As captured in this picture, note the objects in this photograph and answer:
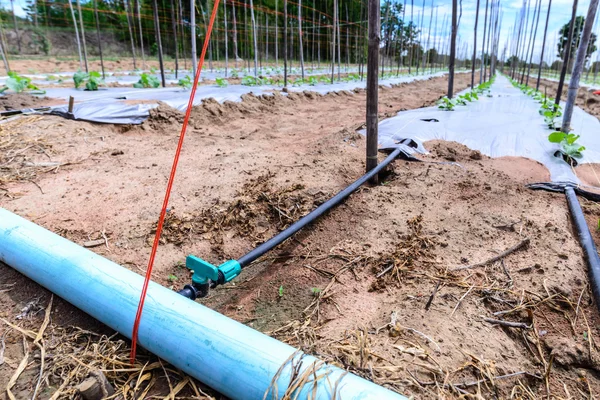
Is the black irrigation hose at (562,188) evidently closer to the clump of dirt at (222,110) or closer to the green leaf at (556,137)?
the green leaf at (556,137)

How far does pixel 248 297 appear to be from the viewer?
2396mm

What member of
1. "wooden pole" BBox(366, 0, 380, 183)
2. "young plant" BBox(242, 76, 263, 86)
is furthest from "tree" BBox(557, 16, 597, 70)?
"young plant" BBox(242, 76, 263, 86)

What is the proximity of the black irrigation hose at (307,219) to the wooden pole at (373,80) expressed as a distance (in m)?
Result: 0.19

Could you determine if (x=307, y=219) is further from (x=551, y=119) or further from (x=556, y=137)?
(x=551, y=119)

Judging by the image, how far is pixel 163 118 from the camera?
6.16 m

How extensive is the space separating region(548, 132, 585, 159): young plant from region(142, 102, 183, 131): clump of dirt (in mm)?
5725

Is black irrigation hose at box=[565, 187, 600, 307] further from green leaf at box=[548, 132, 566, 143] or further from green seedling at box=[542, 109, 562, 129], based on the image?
green seedling at box=[542, 109, 562, 129]

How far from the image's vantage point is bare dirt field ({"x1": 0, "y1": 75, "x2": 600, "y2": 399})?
160cm

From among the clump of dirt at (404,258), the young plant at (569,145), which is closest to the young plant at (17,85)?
the clump of dirt at (404,258)

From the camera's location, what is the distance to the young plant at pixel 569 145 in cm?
442

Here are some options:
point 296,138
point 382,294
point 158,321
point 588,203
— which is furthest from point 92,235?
point 588,203

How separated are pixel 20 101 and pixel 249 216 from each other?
5.59m

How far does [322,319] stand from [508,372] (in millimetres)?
917

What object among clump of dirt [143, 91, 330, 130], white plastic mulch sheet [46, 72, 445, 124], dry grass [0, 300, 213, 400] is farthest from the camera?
clump of dirt [143, 91, 330, 130]
